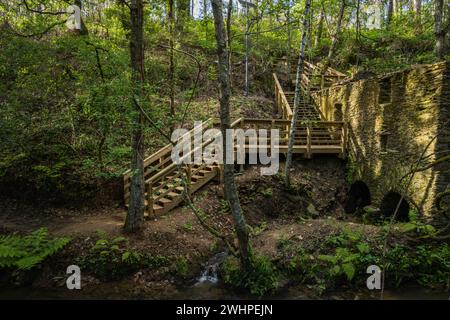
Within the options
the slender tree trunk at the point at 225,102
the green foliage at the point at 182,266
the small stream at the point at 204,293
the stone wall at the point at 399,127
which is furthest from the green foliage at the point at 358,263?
the green foliage at the point at 182,266

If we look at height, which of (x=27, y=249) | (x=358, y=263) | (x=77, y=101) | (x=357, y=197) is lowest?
(x=358, y=263)

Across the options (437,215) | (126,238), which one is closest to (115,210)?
(126,238)

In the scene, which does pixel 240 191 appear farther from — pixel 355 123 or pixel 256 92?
pixel 256 92

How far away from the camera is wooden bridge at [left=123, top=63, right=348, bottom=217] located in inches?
342

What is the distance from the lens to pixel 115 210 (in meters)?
9.06

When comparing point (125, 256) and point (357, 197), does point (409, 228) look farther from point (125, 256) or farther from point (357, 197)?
point (125, 256)

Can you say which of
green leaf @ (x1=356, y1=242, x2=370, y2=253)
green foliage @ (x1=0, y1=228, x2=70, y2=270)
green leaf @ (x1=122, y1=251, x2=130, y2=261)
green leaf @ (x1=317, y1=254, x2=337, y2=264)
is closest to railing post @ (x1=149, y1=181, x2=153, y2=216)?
green leaf @ (x1=122, y1=251, x2=130, y2=261)

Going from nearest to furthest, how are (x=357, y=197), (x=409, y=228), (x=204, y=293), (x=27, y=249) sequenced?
(x=204, y=293)
(x=27, y=249)
(x=409, y=228)
(x=357, y=197)

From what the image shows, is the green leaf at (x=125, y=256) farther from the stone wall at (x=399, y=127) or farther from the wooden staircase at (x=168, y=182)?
the stone wall at (x=399, y=127)

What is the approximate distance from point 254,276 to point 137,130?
4.05 metres

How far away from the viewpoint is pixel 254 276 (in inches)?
258

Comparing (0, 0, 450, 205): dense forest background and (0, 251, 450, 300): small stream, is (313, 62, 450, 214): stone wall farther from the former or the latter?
(0, 0, 450, 205): dense forest background

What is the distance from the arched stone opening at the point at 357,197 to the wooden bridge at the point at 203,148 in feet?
4.06

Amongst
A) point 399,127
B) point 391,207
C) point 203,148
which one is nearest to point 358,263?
point 391,207
